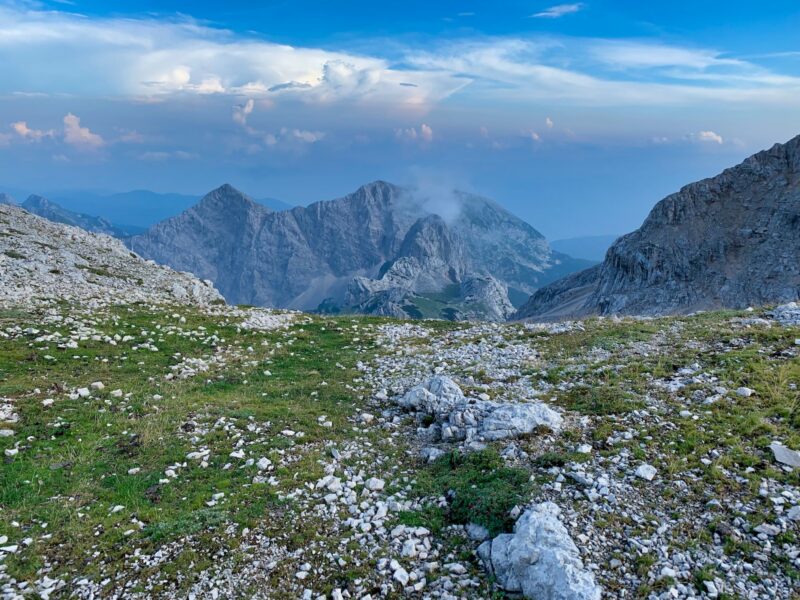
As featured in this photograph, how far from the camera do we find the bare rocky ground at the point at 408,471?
9.34 meters

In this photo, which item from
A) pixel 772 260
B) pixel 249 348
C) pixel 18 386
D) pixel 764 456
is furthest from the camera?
pixel 772 260

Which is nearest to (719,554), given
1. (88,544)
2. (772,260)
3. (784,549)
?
(784,549)

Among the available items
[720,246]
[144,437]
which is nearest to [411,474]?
[144,437]

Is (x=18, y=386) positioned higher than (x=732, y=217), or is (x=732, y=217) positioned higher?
(x=732, y=217)

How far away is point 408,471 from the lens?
13656mm

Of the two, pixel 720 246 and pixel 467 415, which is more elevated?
pixel 720 246

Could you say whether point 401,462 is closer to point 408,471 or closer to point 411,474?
point 408,471

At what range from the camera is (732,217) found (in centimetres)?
13525

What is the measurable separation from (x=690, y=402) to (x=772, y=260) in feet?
440

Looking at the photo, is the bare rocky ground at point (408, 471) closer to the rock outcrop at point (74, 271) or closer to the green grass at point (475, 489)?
the green grass at point (475, 489)

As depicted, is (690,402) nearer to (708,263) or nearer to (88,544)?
(88,544)

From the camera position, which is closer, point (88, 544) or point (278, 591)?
point (278, 591)

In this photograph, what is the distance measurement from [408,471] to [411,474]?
215 mm

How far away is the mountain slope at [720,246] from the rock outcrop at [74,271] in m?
118
